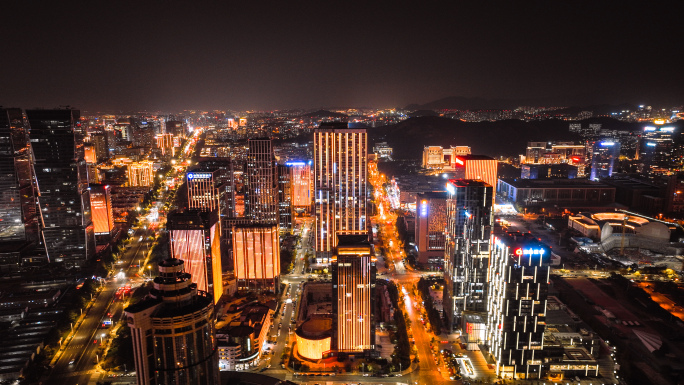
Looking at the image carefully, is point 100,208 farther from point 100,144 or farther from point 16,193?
point 100,144

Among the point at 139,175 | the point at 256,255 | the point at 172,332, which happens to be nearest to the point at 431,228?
the point at 256,255

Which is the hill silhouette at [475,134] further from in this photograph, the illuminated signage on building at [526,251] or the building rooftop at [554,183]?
the illuminated signage on building at [526,251]

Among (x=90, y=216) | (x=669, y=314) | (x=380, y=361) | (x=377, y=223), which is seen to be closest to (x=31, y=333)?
(x=90, y=216)

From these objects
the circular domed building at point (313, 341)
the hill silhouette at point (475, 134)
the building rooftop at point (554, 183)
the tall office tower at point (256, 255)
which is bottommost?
the circular domed building at point (313, 341)

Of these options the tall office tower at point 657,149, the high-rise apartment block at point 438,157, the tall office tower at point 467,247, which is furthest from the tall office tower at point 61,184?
the tall office tower at point 657,149

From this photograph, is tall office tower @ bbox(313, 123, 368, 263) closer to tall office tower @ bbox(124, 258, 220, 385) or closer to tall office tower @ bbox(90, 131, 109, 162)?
tall office tower @ bbox(124, 258, 220, 385)
